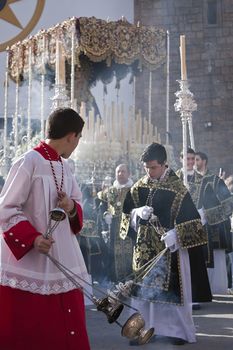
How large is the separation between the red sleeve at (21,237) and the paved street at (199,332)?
2.12 metres

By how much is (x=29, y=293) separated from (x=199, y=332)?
2831mm

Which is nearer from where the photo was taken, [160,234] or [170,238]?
[170,238]

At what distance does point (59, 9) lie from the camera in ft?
55.1

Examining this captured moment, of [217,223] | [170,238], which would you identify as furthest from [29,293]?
[217,223]

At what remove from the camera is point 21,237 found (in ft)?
11.2

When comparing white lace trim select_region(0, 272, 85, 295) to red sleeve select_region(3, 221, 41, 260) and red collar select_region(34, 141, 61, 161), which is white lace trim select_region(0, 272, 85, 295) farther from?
red collar select_region(34, 141, 61, 161)

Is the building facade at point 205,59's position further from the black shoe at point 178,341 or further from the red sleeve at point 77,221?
the red sleeve at point 77,221

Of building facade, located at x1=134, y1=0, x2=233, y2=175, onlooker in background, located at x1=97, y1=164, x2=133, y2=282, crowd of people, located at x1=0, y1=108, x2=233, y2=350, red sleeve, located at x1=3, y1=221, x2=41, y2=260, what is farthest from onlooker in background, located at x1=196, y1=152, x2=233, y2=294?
building facade, located at x1=134, y1=0, x2=233, y2=175

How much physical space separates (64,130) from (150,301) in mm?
2299

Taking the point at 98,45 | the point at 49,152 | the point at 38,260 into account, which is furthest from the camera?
the point at 98,45

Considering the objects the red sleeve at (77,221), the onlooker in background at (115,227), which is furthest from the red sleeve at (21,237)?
the onlooker in background at (115,227)

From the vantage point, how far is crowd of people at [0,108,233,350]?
3.48 metres

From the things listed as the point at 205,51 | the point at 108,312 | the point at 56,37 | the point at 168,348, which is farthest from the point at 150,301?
the point at 205,51

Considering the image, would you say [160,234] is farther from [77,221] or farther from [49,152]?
[49,152]
